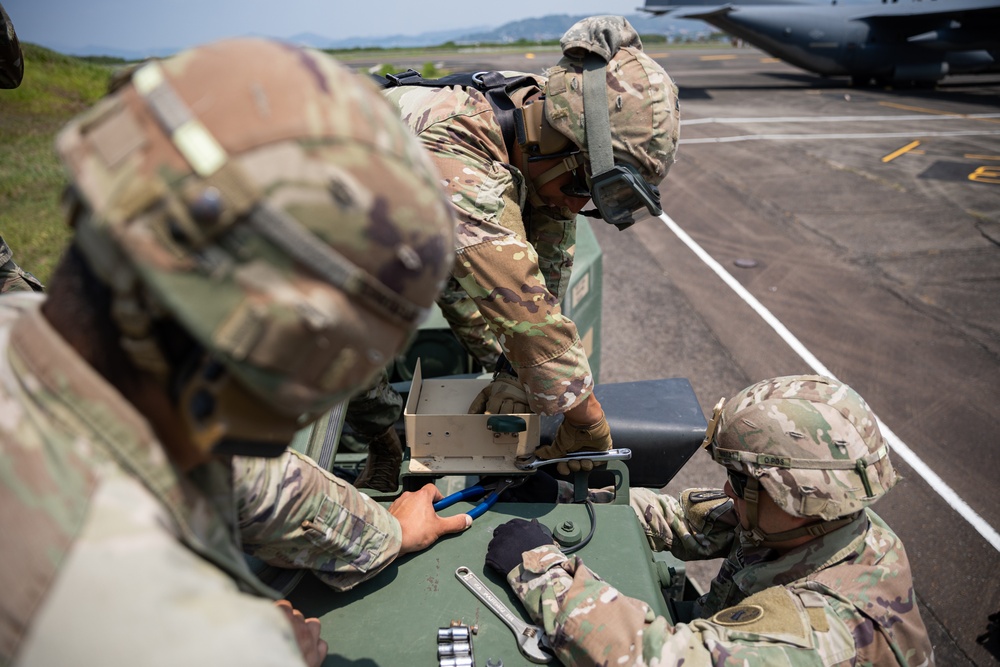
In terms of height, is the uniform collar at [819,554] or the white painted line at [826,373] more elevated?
the uniform collar at [819,554]

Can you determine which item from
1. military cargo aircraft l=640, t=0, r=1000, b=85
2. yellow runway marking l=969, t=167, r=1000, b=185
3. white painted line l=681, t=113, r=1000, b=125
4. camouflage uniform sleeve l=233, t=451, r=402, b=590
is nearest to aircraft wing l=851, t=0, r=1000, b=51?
military cargo aircraft l=640, t=0, r=1000, b=85

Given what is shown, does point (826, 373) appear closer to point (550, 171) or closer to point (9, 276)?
point (550, 171)

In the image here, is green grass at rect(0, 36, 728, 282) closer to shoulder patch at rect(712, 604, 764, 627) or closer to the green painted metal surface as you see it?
the green painted metal surface

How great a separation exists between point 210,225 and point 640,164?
6.85ft

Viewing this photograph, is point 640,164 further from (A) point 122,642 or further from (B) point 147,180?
(A) point 122,642

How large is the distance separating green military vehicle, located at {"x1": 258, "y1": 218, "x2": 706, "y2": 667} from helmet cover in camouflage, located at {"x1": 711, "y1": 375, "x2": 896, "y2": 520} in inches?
18.4

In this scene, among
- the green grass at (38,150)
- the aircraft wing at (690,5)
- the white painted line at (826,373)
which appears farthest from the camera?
the aircraft wing at (690,5)

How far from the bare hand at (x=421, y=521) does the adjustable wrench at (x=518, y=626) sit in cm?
15

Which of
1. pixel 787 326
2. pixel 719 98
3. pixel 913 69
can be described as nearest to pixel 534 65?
pixel 719 98

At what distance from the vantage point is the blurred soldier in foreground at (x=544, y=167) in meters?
2.66

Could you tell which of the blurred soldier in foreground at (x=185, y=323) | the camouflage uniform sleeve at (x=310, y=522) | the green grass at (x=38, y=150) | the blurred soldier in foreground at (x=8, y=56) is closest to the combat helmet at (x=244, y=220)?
the blurred soldier in foreground at (x=185, y=323)

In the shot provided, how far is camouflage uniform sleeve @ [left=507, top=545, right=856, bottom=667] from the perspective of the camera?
1.91 m

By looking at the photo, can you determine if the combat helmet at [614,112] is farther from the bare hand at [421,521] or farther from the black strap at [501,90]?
the bare hand at [421,521]

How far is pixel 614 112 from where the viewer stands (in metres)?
2.78
